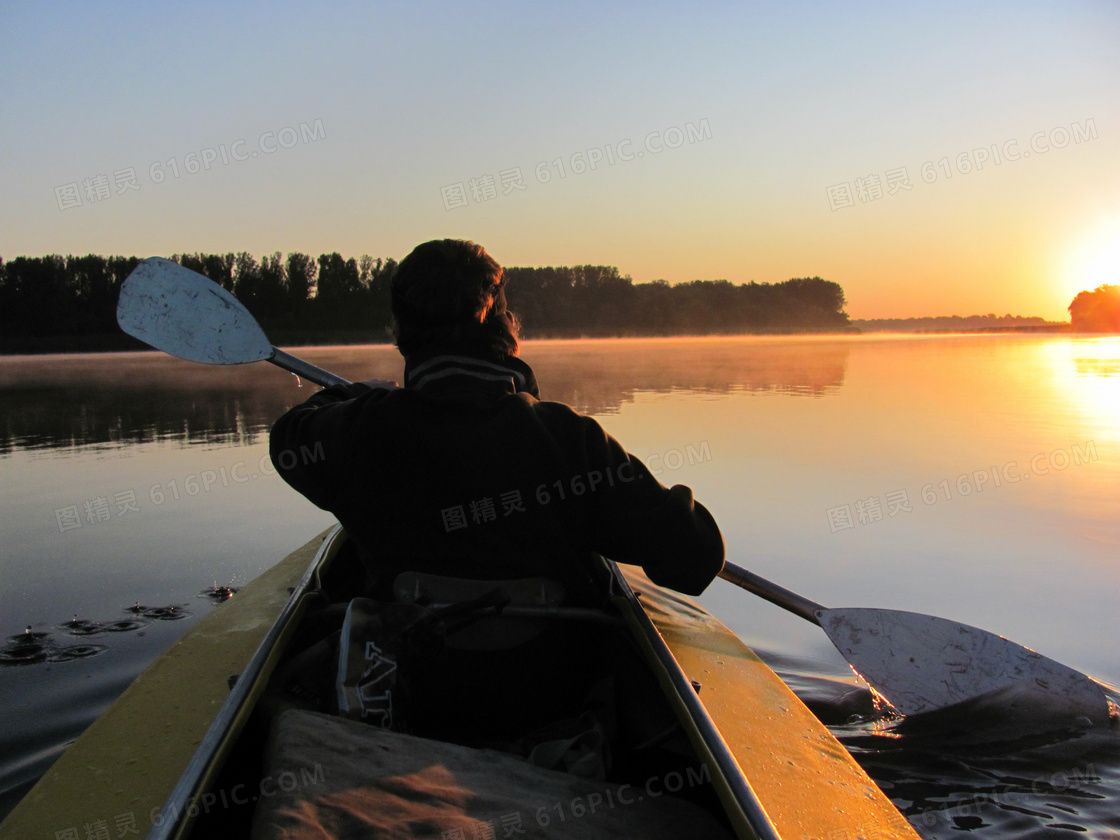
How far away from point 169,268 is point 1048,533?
211 inches

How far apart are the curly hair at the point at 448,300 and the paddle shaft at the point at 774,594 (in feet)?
5.71

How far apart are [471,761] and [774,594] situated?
2163 mm

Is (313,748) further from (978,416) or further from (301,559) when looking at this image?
(978,416)

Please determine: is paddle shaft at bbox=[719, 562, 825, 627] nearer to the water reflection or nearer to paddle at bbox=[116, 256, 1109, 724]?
paddle at bbox=[116, 256, 1109, 724]

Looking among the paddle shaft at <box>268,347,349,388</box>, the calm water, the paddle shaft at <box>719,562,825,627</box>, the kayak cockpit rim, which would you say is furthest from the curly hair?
the calm water

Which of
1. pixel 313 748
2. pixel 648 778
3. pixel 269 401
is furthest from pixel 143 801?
pixel 269 401

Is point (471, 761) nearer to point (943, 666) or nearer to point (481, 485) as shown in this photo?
point (481, 485)

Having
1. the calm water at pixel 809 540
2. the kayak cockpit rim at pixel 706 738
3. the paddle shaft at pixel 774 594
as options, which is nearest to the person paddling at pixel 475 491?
the kayak cockpit rim at pixel 706 738

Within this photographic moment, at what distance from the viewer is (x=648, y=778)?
1.85 meters

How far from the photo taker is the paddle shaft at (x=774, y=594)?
127 inches

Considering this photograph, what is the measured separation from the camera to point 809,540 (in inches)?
207

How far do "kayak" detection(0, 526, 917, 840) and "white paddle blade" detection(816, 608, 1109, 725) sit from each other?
32.6 inches

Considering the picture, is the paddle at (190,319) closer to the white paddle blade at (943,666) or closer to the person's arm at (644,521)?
the person's arm at (644,521)

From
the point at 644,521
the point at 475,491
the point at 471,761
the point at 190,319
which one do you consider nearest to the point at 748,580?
the point at 644,521
